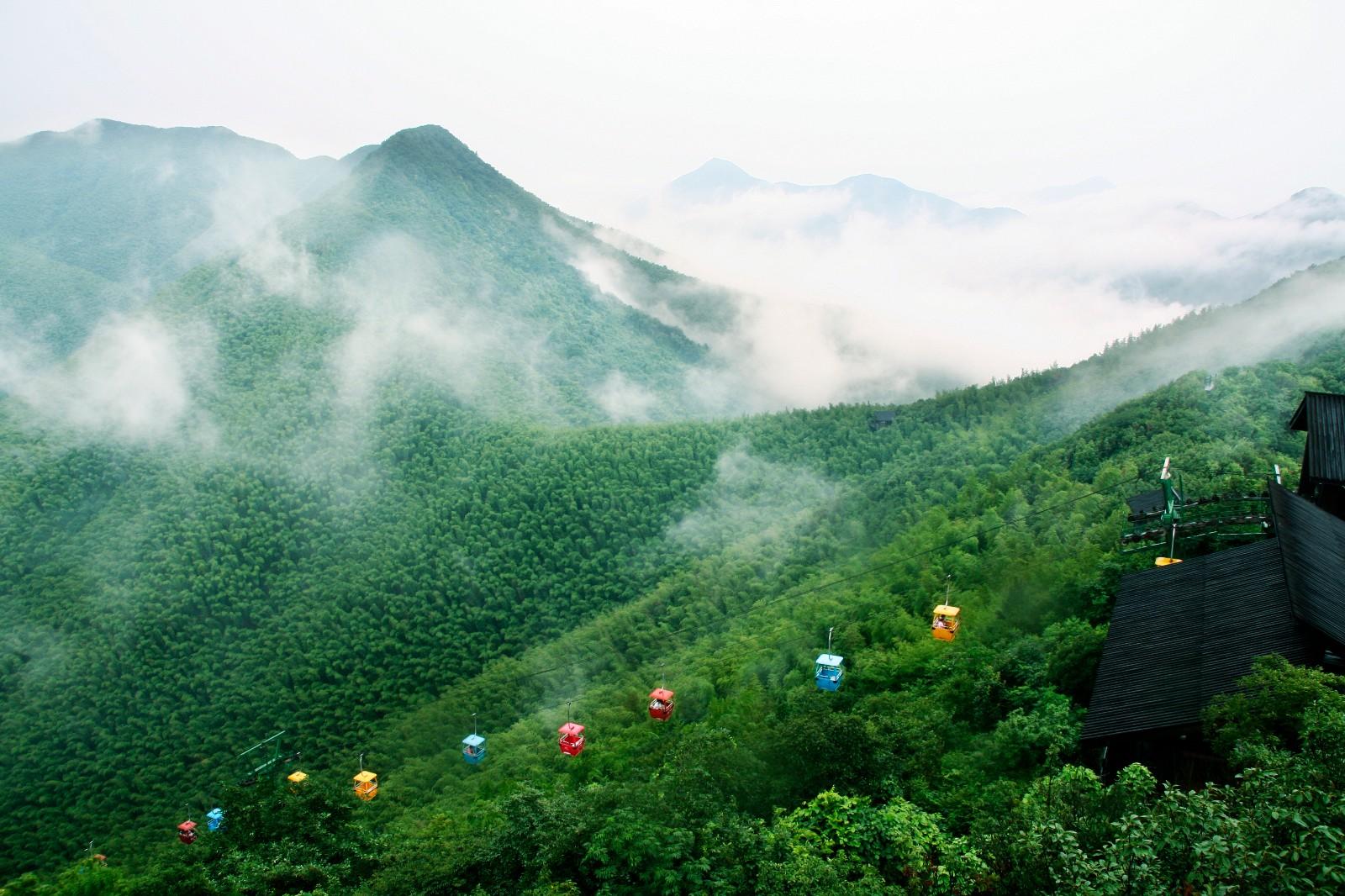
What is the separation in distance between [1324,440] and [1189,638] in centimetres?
1467

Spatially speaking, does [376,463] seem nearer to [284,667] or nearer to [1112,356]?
[284,667]

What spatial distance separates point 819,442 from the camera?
88.6 m

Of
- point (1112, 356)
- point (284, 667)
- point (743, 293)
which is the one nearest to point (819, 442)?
point (1112, 356)

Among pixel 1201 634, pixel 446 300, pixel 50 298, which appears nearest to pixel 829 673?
pixel 1201 634

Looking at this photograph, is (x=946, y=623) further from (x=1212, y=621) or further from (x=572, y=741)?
(x=572, y=741)

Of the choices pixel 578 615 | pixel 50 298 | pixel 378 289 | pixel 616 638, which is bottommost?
pixel 616 638

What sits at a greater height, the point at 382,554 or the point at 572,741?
the point at 382,554

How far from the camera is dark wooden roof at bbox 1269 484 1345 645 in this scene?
1762cm

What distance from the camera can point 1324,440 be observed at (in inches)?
1129

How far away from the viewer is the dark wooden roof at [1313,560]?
1762 centimetres

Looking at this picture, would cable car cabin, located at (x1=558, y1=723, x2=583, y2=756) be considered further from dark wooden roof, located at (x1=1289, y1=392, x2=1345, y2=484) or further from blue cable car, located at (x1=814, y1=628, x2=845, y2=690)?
dark wooden roof, located at (x1=1289, y1=392, x2=1345, y2=484)

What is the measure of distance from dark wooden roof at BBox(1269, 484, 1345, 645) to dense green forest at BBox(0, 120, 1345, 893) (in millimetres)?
3402

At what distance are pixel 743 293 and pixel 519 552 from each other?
131m

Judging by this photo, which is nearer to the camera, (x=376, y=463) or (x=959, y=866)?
(x=959, y=866)
